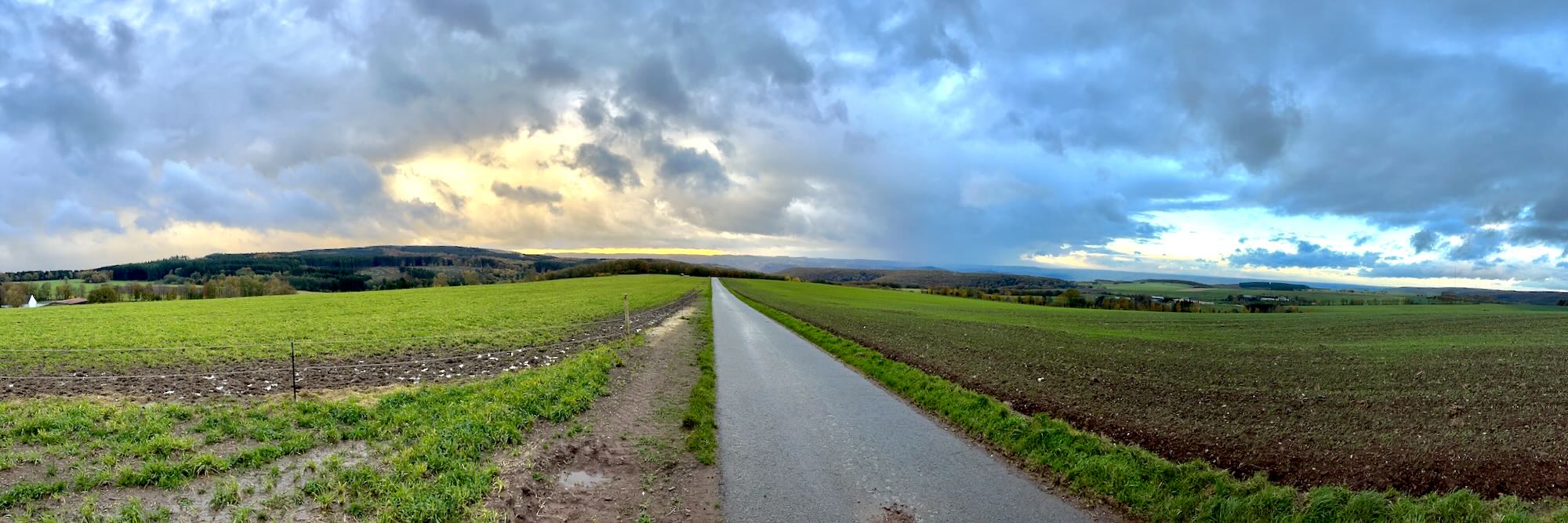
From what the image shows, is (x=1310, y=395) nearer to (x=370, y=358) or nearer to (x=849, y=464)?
(x=849, y=464)

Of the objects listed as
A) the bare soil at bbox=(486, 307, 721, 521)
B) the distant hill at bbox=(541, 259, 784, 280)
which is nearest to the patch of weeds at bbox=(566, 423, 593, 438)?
the bare soil at bbox=(486, 307, 721, 521)

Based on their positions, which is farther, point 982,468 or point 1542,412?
point 1542,412

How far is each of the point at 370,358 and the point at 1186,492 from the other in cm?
2196

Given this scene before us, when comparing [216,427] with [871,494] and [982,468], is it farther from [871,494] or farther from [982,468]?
[982,468]

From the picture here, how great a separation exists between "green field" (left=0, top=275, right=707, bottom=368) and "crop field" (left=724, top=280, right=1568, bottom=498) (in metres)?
17.5

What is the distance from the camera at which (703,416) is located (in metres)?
11.7

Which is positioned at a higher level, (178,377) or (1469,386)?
(1469,386)

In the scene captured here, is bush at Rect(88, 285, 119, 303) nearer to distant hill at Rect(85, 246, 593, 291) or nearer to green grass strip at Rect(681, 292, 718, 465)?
distant hill at Rect(85, 246, 593, 291)

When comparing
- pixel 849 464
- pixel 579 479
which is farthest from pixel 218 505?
pixel 849 464

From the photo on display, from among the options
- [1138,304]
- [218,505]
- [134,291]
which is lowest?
[134,291]

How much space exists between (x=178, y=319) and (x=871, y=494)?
4665 centimetres

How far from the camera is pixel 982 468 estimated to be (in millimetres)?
8883

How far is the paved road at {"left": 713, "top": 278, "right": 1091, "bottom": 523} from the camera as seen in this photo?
283 inches

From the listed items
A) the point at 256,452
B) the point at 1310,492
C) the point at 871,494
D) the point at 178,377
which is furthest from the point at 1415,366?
the point at 178,377
